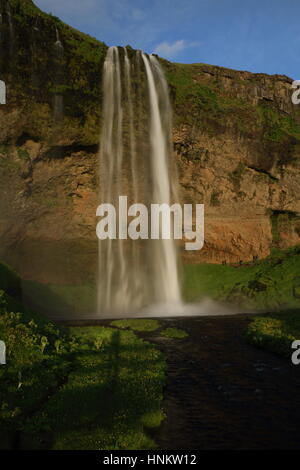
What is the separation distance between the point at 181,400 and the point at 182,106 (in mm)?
36116

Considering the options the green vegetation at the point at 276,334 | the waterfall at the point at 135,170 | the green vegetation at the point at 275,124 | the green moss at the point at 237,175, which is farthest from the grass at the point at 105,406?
the green vegetation at the point at 275,124

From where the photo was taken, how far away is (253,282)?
133 ft

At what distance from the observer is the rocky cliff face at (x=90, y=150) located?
110ft

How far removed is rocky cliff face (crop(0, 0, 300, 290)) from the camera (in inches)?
1324

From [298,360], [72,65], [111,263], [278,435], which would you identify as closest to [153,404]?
[278,435]

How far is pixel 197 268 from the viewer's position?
44656mm

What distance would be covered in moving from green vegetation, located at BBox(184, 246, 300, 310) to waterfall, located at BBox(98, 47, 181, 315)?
14.6 feet

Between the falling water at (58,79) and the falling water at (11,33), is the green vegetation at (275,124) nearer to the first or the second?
the falling water at (58,79)

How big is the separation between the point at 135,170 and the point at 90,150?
542 centimetres

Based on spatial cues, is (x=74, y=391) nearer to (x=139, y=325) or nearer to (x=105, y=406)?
(x=105, y=406)

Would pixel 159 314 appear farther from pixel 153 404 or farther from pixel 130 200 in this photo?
pixel 153 404

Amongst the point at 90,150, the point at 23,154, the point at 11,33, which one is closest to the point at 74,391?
the point at 23,154

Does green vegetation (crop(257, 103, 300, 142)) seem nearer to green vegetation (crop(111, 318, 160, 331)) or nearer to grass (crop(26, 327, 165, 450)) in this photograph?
green vegetation (crop(111, 318, 160, 331))

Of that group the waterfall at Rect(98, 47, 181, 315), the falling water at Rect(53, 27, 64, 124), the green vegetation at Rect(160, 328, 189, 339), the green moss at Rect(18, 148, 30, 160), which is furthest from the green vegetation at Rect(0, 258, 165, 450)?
the falling water at Rect(53, 27, 64, 124)
